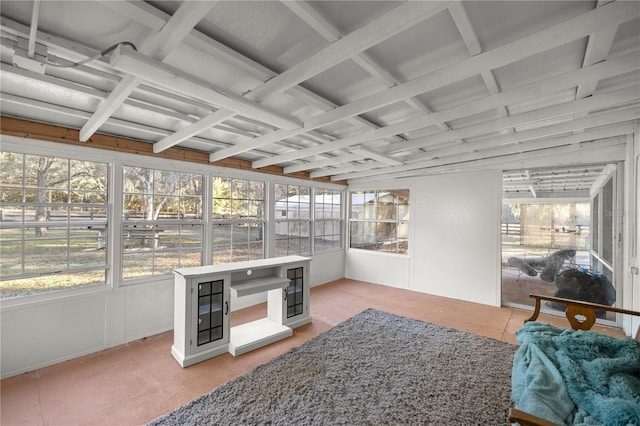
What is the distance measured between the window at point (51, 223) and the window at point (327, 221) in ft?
12.5

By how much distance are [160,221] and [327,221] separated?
141 inches

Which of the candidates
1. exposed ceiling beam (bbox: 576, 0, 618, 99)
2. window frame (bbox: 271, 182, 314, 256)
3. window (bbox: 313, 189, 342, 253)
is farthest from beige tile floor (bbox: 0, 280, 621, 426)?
exposed ceiling beam (bbox: 576, 0, 618, 99)

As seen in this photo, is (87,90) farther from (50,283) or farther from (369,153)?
(369,153)

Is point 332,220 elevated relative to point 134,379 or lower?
elevated

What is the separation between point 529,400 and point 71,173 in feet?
14.6

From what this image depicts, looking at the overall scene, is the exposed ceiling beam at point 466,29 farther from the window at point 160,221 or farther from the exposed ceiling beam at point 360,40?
the window at point 160,221

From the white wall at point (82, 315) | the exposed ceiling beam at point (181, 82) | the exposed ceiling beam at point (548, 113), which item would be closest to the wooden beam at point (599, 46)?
the exposed ceiling beam at point (548, 113)

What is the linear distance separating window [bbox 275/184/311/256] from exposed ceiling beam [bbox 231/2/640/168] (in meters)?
3.15

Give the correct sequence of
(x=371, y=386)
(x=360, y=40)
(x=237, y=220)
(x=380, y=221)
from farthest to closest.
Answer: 1. (x=380, y=221)
2. (x=237, y=220)
3. (x=371, y=386)
4. (x=360, y=40)

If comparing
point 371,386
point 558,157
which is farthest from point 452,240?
point 371,386

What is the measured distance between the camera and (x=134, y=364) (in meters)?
2.86

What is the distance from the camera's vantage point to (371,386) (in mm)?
2475

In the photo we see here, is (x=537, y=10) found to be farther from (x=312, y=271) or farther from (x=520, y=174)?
(x=312, y=271)

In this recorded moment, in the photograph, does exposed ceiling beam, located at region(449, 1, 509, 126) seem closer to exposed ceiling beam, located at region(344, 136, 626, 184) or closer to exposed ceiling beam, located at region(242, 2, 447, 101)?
exposed ceiling beam, located at region(242, 2, 447, 101)
